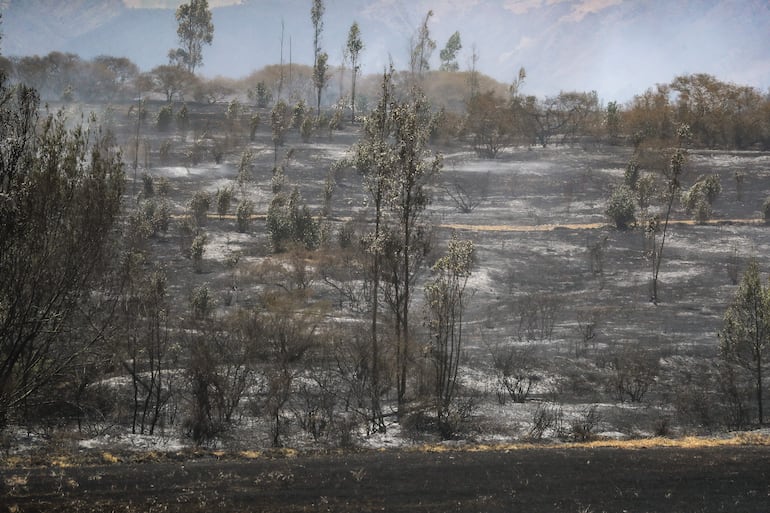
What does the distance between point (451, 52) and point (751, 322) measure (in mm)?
119530

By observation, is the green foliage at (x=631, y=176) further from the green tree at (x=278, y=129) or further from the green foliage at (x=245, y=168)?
the green foliage at (x=245, y=168)

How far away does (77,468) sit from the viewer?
15.0 meters

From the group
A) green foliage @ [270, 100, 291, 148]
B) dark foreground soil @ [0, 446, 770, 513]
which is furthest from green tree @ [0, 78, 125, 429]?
green foliage @ [270, 100, 291, 148]

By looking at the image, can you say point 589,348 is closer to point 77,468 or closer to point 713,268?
point 713,268

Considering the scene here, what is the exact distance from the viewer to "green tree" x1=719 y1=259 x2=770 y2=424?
23312 millimetres

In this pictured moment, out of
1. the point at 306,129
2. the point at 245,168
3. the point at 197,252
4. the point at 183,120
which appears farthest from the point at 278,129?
the point at 197,252

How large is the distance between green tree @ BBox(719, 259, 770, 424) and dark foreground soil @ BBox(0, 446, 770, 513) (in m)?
7.51

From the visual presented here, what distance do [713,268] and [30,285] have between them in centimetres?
3374

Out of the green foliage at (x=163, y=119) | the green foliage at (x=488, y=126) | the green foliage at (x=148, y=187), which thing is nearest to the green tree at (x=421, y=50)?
the green foliage at (x=488, y=126)

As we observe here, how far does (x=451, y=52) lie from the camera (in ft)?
450

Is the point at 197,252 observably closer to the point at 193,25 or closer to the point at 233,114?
the point at 233,114

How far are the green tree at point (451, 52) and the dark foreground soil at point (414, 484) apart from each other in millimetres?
126057

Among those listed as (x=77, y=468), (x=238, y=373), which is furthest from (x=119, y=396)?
(x=77, y=468)

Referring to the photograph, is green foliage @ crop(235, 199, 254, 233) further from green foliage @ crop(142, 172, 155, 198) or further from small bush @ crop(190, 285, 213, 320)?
A: small bush @ crop(190, 285, 213, 320)
